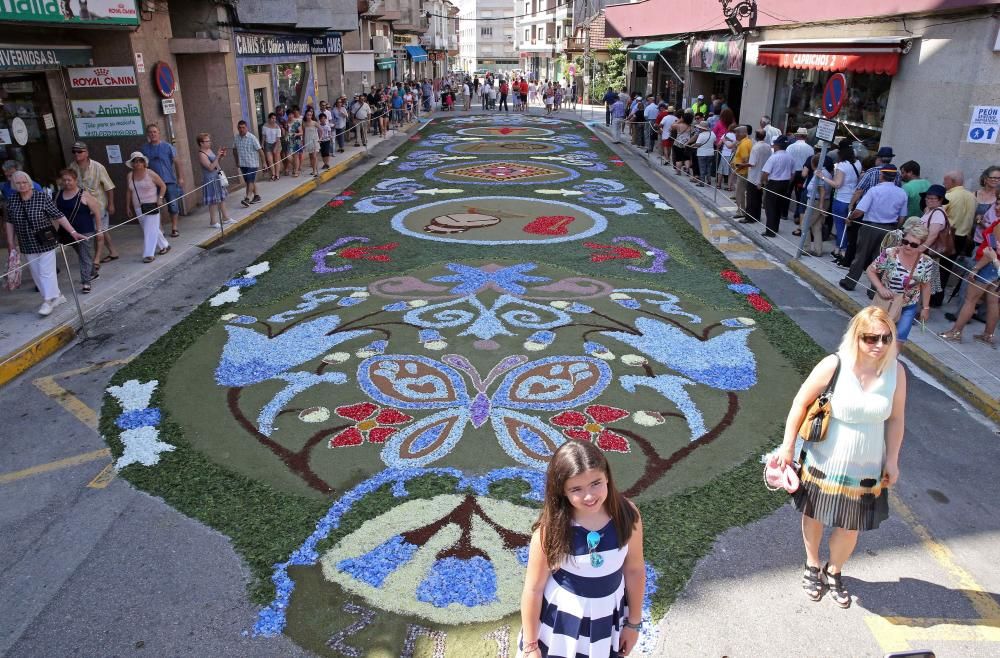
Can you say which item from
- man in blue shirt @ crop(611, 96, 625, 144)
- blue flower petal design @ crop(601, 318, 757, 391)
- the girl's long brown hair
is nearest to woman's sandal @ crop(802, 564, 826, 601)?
the girl's long brown hair

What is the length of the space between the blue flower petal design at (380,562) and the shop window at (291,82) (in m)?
18.9

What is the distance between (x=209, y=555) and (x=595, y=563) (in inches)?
109

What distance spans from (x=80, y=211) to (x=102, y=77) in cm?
475

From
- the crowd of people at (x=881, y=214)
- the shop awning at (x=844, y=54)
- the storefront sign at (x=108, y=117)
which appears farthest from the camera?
the storefront sign at (x=108, y=117)

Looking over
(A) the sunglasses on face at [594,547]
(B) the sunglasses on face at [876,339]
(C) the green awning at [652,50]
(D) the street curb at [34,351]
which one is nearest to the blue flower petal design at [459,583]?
(A) the sunglasses on face at [594,547]

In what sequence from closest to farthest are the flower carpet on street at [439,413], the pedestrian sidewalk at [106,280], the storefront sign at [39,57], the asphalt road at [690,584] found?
the asphalt road at [690,584] → the flower carpet on street at [439,413] → the pedestrian sidewalk at [106,280] → the storefront sign at [39,57]

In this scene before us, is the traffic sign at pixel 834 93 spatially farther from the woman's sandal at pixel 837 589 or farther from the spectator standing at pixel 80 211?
the spectator standing at pixel 80 211

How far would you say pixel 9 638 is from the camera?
3.79m

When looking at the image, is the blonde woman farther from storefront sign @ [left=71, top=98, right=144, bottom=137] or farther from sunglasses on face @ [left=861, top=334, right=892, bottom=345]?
storefront sign @ [left=71, top=98, right=144, bottom=137]

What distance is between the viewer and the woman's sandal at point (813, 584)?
13.4ft

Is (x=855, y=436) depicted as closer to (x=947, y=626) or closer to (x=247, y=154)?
(x=947, y=626)

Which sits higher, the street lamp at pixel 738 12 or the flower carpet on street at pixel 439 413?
the street lamp at pixel 738 12

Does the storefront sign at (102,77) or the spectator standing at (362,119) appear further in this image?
the spectator standing at (362,119)

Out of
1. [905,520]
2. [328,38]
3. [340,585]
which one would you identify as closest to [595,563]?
[340,585]
